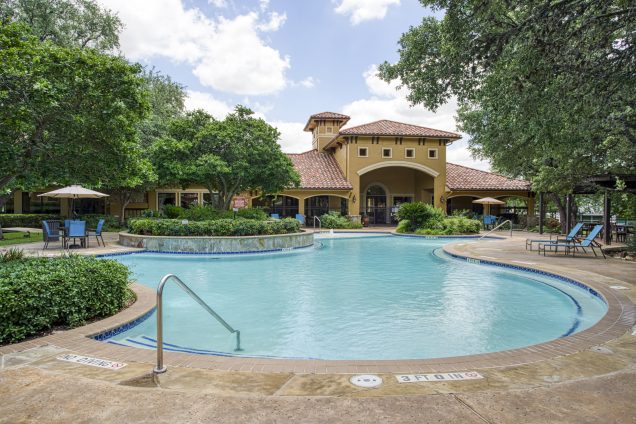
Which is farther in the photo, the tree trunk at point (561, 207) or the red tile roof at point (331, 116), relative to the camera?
the red tile roof at point (331, 116)

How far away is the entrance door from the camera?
33156 mm

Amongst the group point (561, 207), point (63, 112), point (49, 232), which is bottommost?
point (49, 232)

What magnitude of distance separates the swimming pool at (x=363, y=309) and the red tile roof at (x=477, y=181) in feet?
61.8

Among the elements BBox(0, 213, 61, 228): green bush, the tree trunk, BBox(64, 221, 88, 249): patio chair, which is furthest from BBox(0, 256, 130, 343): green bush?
the tree trunk

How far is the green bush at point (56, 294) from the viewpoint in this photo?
4.88m

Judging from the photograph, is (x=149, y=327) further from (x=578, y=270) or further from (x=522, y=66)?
(x=578, y=270)

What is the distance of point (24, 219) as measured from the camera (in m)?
25.8

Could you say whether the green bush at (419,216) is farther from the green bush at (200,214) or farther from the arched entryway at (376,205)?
the green bush at (200,214)

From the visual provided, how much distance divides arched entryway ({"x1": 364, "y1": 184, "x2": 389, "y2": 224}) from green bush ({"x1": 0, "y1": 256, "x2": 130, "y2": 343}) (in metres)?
27.5

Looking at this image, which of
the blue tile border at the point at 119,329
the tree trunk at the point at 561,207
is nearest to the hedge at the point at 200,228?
the blue tile border at the point at 119,329

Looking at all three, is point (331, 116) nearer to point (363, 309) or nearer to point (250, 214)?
point (250, 214)

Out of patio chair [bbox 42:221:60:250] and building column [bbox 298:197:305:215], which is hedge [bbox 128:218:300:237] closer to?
patio chair [bbox 42:221:60:250]

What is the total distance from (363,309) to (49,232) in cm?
1340

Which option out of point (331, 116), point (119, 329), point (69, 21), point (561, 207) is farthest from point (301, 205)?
point (119, 329)
